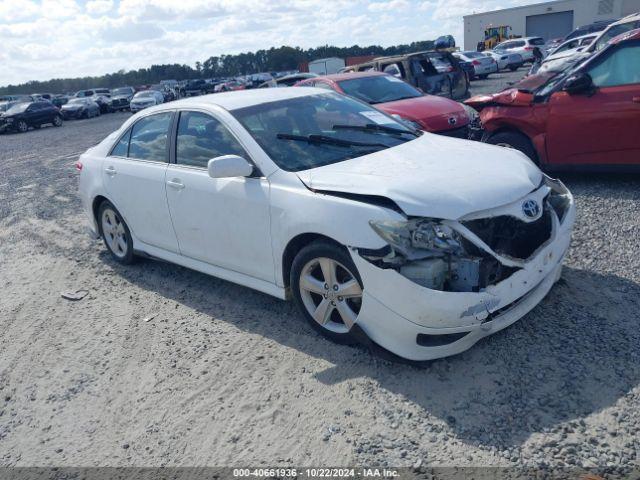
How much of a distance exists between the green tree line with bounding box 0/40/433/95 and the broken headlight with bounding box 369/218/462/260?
7645 centimetres

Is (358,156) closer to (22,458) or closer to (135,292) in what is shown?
(135,292)

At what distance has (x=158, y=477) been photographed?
2.85 meters

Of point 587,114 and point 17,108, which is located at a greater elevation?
point 17,108

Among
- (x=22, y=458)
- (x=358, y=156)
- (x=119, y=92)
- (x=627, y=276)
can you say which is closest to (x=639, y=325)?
(x=627, y=276)

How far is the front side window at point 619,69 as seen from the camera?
604cm

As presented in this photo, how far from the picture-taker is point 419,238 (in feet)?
10.6

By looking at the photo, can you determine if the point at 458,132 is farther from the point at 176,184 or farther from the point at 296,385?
the point at 296,385

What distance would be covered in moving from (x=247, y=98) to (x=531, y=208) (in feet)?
8.27

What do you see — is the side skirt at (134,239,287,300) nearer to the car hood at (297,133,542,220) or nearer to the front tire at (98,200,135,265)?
the front tire at (98,200,135,265)

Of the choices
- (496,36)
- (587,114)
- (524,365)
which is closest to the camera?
(524,365)

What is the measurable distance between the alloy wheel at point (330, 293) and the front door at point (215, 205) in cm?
37

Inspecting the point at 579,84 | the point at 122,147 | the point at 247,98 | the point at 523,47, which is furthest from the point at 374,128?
the point at 523,47

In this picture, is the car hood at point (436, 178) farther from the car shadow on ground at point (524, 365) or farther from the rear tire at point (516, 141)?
the rear tire at point (516, 141)

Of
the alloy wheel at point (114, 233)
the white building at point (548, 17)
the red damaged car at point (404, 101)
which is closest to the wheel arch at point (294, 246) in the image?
the alloy wheel at point (114, 233)
